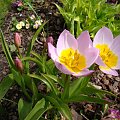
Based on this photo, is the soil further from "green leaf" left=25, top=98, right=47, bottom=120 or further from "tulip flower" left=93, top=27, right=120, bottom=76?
"tulip flower" left=93, top=27, right=120, bottom=76

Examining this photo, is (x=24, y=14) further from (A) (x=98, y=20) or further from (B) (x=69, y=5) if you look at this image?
(A) (x=98, y=20)

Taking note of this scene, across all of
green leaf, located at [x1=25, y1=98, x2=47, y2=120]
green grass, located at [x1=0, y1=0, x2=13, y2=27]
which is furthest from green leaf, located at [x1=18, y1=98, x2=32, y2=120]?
green grass, located at [x1=0, y1=0, x2=13, y2=27]

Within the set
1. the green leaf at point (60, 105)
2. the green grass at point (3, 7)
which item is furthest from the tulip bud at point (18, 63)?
the green grass at point (3, 7)

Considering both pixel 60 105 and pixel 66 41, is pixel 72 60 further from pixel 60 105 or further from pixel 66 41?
pixel 60 105

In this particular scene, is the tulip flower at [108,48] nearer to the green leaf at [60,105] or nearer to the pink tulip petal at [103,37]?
the pink tulip petal at [103,37]

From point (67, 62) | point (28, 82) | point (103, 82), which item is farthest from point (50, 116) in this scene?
point (67, 62)

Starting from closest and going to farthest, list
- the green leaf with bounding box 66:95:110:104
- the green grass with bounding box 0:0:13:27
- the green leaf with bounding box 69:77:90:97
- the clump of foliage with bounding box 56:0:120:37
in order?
the green leaf with bounding box 66:95:110:104, the green leaf with bounding box 69:77:90:97, the clump of foliage with bounding box 56:0:120:37, the green grass with bounding box 0:0:13:27
